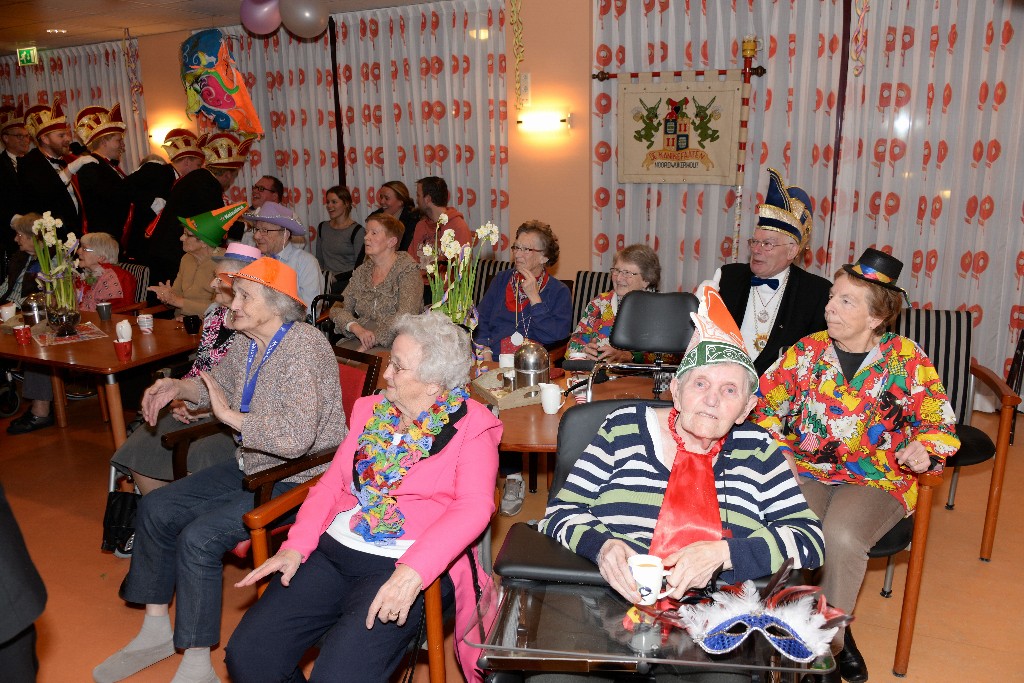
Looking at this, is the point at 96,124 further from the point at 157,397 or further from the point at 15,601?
the point at 15,601

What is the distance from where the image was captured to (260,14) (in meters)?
6.41

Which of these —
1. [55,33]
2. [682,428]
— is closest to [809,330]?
[682,428]

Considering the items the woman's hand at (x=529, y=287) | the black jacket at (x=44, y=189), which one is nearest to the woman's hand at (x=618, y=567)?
the woman's hand at (x=529, y=287)

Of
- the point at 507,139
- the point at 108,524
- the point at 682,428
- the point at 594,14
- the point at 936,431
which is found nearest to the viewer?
the point at 682,428

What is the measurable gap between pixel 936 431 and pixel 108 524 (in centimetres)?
312

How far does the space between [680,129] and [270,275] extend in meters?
3.85

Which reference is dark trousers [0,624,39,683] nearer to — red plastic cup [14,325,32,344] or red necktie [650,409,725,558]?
red necktie [650,409,725,558]

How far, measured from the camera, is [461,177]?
6.67 metres

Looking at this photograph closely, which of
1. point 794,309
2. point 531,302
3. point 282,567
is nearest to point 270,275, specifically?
point 282,567

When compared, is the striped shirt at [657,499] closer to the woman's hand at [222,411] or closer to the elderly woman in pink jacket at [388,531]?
the elderly woman in pink jacket at [388,531]

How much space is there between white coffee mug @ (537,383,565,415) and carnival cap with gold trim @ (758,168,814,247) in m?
1.39

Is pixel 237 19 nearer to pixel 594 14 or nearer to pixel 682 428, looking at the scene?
pixel 594 14

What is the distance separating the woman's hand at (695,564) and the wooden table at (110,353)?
288 centimetres

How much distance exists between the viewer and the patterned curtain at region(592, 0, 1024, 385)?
485 centimetres
